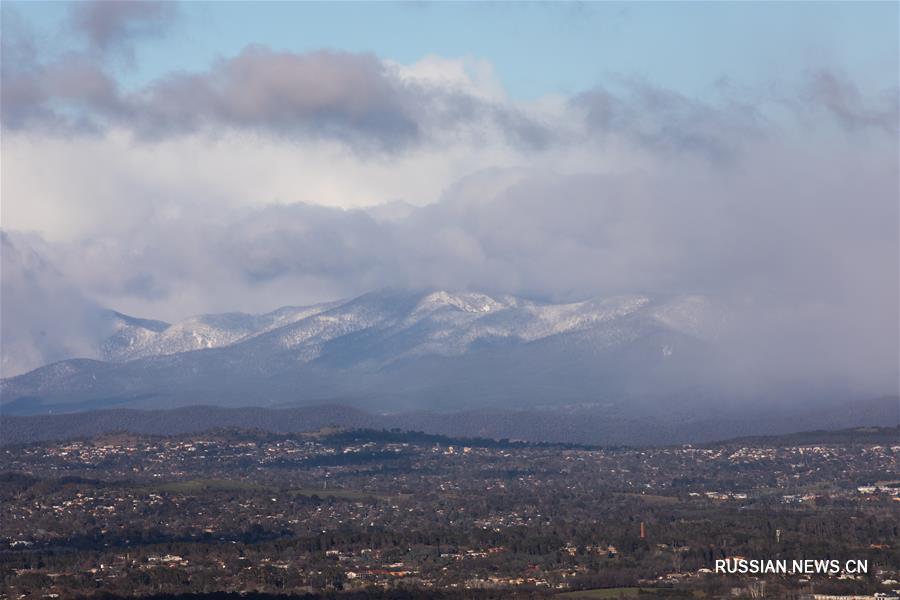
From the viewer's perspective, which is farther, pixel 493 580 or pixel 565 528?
pixel 565 528

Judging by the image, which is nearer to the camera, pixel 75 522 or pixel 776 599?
pixel 776 599

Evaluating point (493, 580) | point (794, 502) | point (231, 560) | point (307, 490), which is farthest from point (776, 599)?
point (307, 490)

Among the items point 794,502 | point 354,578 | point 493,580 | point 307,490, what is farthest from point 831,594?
point 307,490

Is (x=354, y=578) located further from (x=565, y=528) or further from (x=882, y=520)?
(x=882, y=520)

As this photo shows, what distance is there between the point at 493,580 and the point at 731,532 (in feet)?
72.7

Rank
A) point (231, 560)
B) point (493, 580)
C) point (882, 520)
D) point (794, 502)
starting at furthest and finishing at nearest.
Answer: point (794, 502) < point (882, 520) < point (231, 560) < point (493, 580)

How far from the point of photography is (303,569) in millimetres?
122062

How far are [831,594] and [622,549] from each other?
25.2 m

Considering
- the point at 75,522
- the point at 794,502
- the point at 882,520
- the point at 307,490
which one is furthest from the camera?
the point at 307,490

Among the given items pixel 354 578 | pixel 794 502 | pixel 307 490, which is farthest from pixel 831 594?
pixel 307 490

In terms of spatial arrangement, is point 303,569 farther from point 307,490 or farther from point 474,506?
point 307,490

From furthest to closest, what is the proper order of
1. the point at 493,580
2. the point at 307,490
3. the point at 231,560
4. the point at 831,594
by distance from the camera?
the point at 307,490
the point at 231,560
the point at 493,580
the point at 831,594

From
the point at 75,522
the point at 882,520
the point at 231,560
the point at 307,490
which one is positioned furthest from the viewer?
the point at 307,490

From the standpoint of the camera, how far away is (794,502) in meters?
165
